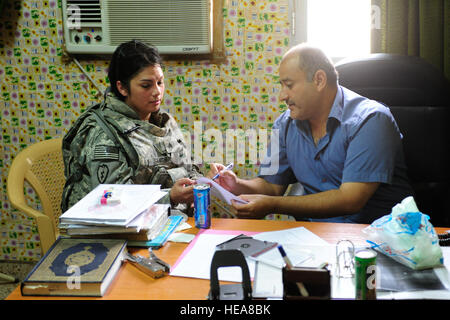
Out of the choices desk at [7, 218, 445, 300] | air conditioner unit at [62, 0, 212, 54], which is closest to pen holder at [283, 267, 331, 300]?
desk at [7, 218, 445, 300]

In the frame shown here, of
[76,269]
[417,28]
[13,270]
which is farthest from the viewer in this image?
[13,270]

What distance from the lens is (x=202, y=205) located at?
139 cm

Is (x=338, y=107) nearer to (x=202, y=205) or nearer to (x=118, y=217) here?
(x=202, y=205)

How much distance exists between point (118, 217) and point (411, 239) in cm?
76

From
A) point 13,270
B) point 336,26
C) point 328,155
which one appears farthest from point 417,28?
point 13,270

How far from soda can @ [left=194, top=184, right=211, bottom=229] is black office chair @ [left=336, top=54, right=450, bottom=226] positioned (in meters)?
0.76

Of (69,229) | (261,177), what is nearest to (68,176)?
(69,229)

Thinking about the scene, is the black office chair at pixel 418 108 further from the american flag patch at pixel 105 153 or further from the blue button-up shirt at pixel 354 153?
the american flag patch at pixel 105 153

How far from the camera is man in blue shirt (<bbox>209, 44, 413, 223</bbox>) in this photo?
161 cm

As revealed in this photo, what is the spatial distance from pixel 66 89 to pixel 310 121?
1.53m

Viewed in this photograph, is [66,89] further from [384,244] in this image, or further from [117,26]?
[384,244]

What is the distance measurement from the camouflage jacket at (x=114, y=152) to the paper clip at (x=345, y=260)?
0.69 metres

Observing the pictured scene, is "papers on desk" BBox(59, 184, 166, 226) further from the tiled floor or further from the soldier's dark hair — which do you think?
the tiled floor

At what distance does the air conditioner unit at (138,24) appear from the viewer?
2393 mm
